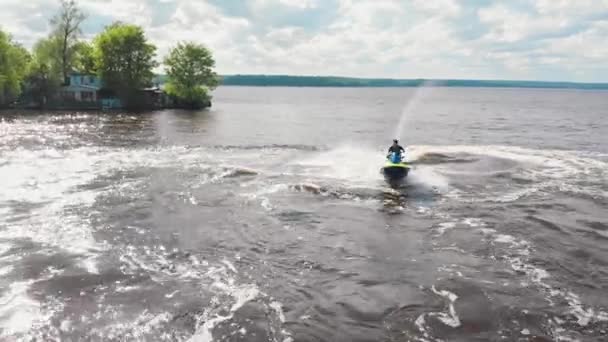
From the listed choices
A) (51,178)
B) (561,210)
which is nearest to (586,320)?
(561,210)

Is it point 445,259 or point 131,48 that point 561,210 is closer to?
point 445,259

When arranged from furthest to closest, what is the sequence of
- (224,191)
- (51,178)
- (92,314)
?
(51,178) → (224,191) → (92,314)

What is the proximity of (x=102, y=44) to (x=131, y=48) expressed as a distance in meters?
6.04

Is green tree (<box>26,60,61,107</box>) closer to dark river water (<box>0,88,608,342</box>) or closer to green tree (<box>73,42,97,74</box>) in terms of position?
green tree (<box>73,42,97,74</box>)

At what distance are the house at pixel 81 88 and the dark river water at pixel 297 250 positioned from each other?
64625mm

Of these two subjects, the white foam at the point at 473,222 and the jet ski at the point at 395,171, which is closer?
the white foam at the point at 473,222

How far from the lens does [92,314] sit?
1380cm

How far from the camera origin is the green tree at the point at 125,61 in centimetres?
10012

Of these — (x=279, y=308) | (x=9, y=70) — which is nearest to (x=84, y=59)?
(x=9, y=70)

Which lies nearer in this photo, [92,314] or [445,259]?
[92,314]

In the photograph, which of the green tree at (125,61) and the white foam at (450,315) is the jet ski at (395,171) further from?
the green tree at (125,61)

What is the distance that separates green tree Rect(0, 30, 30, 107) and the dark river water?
189 ft

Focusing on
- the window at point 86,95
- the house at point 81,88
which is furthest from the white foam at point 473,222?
the window at point 86,95

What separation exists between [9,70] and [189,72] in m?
36.5
